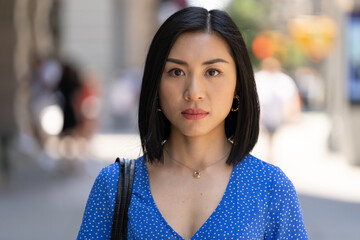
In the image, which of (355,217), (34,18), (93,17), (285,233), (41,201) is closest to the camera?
(285,233)

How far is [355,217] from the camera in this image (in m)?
8.71

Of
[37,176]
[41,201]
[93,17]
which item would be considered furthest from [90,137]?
[93,17]

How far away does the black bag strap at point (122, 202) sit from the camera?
7.43 feet

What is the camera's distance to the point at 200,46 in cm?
229

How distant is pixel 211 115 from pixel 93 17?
25732 mm

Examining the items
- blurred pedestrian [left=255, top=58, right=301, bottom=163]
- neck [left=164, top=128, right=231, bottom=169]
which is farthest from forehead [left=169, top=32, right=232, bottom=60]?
blurred pedestrian [left=255, top=58, right=301, bottom=163]

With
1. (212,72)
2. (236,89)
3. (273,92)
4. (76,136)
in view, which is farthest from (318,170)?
(212,72)

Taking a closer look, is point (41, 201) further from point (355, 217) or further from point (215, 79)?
point (215, 79)

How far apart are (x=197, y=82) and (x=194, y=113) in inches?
3.8

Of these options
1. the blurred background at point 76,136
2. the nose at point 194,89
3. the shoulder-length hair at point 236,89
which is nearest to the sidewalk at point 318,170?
the blurred background at point 76,136

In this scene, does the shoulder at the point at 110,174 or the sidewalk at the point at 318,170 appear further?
the sidewalk at the point at 318,170

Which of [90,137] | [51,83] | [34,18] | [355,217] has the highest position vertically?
[34,18]

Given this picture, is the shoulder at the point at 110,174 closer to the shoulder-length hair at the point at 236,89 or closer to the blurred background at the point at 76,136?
the shoulder-length hair at the point at 236,89

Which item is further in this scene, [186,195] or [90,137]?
[90,137]
